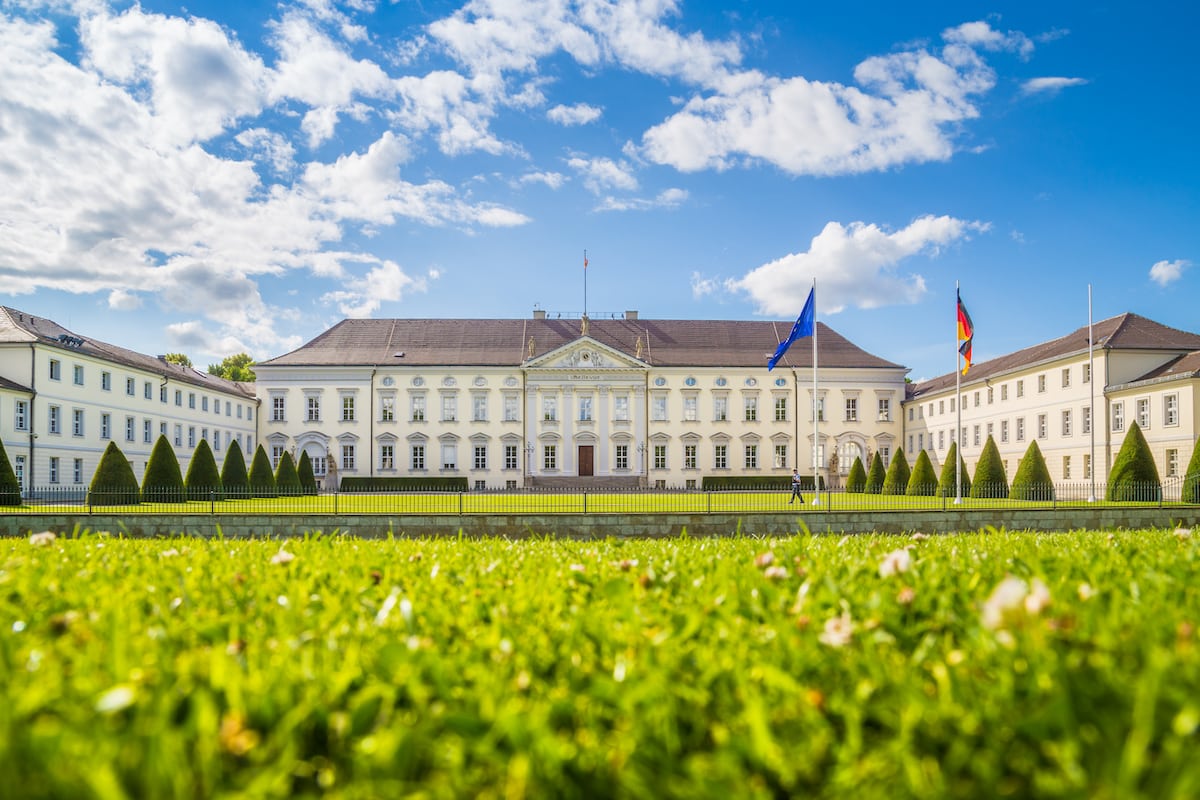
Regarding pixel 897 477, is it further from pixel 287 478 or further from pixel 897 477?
pixel 287 478

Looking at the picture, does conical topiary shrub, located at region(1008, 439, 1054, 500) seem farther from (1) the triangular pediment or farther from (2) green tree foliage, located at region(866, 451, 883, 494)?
(1) the triangular pediment

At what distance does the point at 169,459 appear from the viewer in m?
33.5

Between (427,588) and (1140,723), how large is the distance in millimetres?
2599

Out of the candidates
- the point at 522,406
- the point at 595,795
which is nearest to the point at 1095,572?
the point at 595,795

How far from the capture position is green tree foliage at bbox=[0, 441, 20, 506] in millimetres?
27906

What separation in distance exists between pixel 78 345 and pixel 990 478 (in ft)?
173

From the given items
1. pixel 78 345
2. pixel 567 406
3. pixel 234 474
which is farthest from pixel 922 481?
pixel 78 345

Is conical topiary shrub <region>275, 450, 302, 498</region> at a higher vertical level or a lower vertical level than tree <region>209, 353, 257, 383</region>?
lower

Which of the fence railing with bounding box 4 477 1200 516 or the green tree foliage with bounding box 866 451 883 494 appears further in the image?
the green tree foliage with bounding box 866 451 883 494

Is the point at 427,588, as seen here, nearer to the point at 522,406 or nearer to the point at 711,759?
the point at 711,759

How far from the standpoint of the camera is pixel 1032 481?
36.4 meters

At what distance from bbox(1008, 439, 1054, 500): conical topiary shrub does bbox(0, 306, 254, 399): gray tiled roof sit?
168 feet

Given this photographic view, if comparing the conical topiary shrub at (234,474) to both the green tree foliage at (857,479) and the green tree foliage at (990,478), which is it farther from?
the green tree foliage at (857,479)

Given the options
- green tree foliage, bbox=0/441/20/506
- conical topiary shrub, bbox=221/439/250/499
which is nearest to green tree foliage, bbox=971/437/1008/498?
conical topiary shrub, bbox=221/439/250/499
